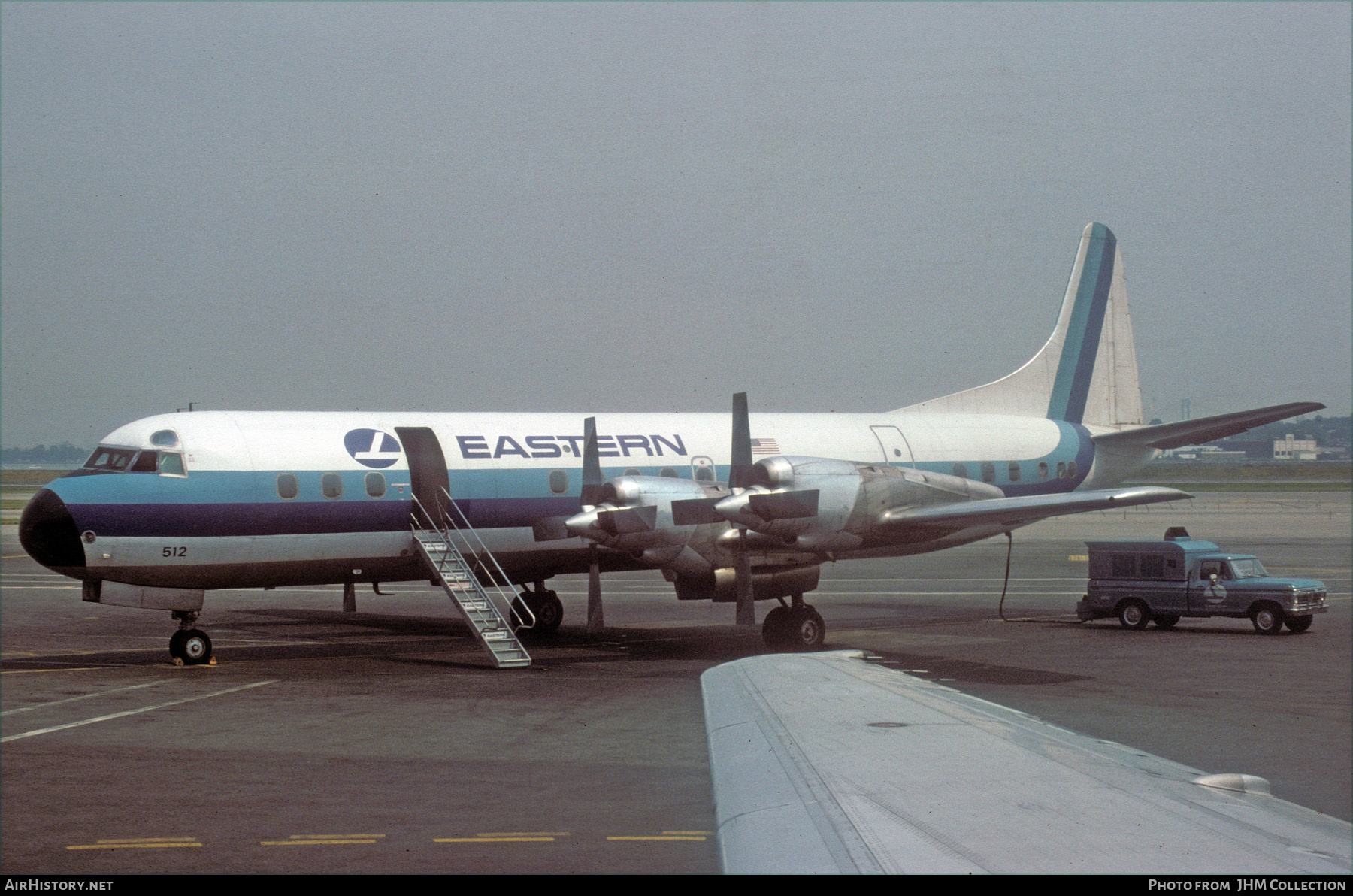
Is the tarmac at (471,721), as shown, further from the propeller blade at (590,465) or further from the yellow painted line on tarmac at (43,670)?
the propeller blade at (590,465)

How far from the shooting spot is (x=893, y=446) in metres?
27.9

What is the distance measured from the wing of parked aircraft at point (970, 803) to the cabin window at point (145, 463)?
16.9 metres

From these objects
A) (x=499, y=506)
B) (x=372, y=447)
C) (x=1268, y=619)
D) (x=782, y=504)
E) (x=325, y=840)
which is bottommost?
(x=1268, y=619)

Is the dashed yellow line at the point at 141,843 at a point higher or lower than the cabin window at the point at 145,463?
lower

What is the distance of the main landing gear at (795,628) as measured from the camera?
23547mm

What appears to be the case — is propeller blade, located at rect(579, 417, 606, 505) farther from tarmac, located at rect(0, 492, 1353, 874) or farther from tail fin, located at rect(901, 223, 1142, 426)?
tail fin, located at rect(901, 223, 1142, 426)

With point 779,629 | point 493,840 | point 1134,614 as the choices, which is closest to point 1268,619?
point 1134,614

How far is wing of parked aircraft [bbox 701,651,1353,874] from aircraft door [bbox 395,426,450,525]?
1698 centimetres

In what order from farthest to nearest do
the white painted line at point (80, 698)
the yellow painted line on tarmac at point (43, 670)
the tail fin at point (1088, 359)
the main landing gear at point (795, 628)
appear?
the tail fin at point (1088, 359)
the main landing gear at point (795, 628)
the yellow painted line on tarmac at point (43, 670)
the white painted line at point (80, 698)

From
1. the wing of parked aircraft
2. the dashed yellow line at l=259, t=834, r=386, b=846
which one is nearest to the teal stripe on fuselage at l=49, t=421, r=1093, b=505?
the dashed yellow line at l=259, t=834, r=386, b=846

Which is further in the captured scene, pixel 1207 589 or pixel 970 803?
pixel 1207 589

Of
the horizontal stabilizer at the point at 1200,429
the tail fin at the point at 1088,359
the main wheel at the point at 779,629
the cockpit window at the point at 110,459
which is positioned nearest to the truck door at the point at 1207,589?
the horizontal stabilizer at the point at 1200,429

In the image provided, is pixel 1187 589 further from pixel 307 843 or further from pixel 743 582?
pixel 307 843

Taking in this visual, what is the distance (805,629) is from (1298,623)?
10.5 meters
